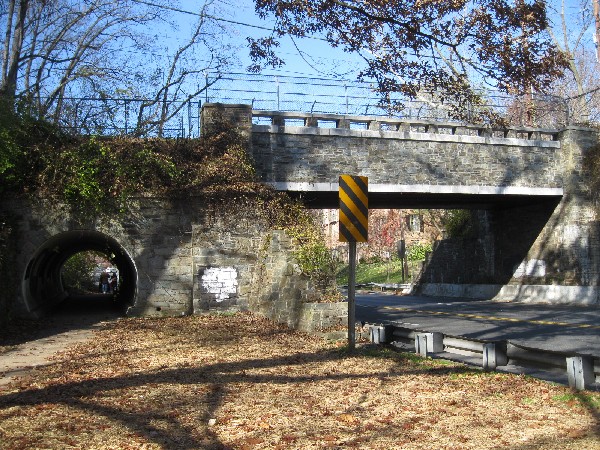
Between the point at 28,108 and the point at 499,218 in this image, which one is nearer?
the point at 28,108

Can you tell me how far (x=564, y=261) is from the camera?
2475 centimetres

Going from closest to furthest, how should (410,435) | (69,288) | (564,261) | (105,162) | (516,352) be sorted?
(410,435) < (516,352) < (105,162) < (564,261) < (69,288)

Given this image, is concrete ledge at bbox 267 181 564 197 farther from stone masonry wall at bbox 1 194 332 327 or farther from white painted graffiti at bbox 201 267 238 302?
white painted graffiti at bbox 201 267 238 302

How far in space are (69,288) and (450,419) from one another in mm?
31631

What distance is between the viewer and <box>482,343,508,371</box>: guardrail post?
337 inches

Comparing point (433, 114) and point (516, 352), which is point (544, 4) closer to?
point (516, 352)

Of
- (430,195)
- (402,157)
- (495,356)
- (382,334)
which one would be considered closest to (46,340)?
(382,334)

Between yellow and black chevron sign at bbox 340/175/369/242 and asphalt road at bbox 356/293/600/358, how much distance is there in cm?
280

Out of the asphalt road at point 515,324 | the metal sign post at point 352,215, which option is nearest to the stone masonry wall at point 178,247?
the asphalt road at point 515,324

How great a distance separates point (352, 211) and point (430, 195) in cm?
1376

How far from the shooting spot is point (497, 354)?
859cm

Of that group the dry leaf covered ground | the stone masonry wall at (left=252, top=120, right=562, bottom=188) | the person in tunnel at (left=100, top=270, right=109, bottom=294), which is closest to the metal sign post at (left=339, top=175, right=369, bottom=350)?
the dry leaf covered ground

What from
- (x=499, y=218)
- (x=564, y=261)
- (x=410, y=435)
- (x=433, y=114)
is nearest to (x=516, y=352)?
(x=410, y=435)

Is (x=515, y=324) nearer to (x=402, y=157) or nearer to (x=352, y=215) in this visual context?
(x=352, y=215)
